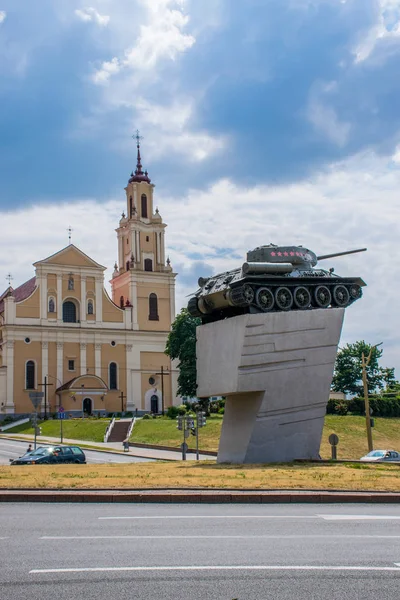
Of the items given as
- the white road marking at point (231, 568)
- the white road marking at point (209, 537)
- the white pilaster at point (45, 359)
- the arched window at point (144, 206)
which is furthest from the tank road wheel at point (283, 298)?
the arched window at point (144, 206)

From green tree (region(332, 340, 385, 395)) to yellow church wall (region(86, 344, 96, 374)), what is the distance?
94.2ft

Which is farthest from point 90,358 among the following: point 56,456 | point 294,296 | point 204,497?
point 204,497

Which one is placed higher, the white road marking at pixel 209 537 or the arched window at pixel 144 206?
the arched window at pixel 144 206

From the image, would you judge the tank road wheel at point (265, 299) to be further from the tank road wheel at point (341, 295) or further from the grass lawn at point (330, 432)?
the grass lawn at point (330, 432)

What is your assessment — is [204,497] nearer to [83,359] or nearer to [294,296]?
[294,296]

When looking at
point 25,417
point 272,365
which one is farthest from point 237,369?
point 25,417

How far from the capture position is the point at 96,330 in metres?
79.5

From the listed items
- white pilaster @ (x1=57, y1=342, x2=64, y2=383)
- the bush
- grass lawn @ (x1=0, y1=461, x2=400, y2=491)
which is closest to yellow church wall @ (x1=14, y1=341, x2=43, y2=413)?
white pilaster @ (x1=57, y1=342, x2=64, y2=383)

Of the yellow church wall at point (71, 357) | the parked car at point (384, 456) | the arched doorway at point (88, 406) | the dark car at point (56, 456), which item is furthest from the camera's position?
the yellow church wall at point (71, 357)

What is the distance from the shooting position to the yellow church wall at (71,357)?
7762cm

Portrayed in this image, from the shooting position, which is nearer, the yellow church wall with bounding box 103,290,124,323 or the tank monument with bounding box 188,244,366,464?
the tank monument with bounding box 188,244,366,464

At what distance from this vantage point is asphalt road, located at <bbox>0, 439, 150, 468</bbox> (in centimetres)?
3974

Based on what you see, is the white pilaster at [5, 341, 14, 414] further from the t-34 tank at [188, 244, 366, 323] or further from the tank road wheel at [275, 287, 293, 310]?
the tank road wheel at [275, 287, 293, 310]

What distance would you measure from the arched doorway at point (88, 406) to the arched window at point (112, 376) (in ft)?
12.4
